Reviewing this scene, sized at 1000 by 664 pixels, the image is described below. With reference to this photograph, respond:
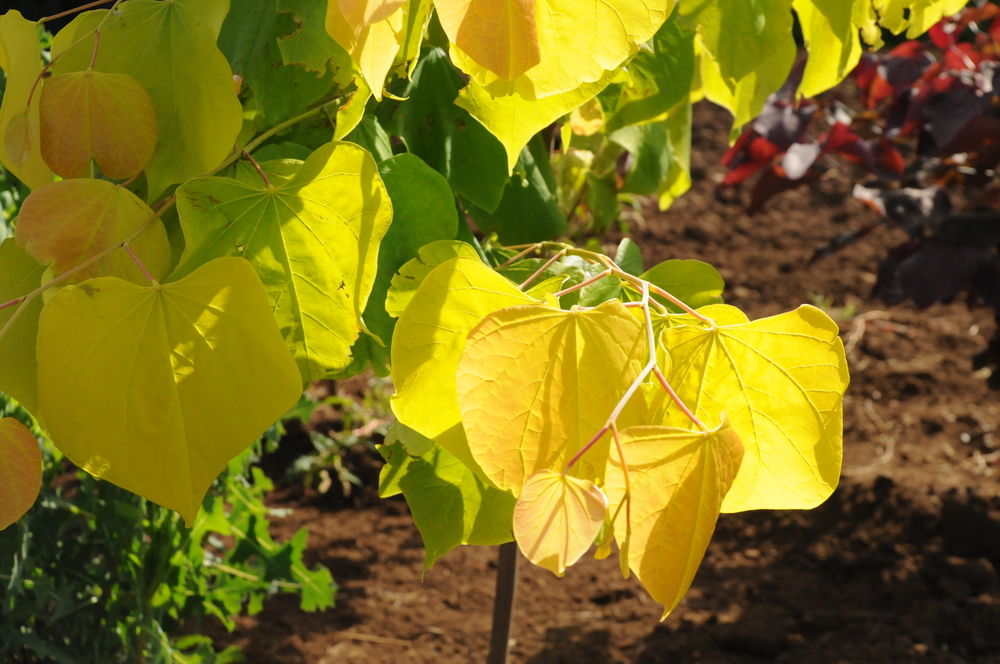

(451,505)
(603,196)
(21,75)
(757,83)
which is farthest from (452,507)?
(603,196)

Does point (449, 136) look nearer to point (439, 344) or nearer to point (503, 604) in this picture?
point (439, 344)

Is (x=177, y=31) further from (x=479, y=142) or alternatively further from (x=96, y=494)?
(x=96, y=494)

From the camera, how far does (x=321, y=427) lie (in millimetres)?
2506

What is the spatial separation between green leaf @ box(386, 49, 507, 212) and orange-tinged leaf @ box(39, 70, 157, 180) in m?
0.27

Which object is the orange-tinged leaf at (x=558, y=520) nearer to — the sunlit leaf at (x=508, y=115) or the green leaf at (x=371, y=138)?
the sunlit leaf at (x=508, y=115)

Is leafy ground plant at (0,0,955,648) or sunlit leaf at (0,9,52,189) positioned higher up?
sunlit leaf at (0,9,52,189)

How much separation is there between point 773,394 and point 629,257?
31cm

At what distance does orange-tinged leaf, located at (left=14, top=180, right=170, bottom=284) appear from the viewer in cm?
50

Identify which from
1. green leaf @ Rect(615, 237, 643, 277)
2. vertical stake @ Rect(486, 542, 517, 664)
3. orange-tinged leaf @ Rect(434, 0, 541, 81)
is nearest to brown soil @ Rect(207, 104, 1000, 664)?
vertical stake @ Rect(486, 542, 517, 664)

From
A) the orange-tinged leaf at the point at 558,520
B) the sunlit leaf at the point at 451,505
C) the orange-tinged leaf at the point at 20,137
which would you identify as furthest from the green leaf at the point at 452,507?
the orange-tinged leaf at the point at 20,137

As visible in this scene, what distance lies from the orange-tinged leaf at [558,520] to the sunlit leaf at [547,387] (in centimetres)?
5

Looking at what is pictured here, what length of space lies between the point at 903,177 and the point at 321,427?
1690 millimetres

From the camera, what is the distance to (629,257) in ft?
2.57

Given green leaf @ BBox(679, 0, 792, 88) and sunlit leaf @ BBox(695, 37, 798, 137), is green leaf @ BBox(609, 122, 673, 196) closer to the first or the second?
sunlit leaf @ BBox(695, 37, 798, 137)
